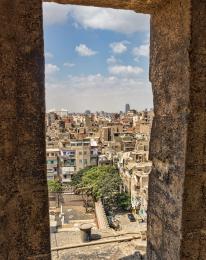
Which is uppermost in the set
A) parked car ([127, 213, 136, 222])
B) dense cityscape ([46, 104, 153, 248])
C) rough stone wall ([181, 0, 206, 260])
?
rough stone wall ([181, 0, 206, 260])

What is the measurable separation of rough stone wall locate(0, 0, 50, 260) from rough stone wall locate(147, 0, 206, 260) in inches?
42.7

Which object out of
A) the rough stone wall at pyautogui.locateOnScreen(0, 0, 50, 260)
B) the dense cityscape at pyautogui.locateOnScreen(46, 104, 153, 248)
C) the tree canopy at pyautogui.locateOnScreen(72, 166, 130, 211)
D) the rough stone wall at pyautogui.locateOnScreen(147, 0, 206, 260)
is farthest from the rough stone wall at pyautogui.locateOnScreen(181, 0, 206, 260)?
the tree canopy at pyautogui.locateOnScreen(72, 166, 130, 211)

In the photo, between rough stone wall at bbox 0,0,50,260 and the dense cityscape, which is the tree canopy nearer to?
the dense cityscape

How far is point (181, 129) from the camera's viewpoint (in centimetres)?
281

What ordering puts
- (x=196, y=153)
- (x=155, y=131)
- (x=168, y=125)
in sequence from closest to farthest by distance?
(x=196, y=153) → (x=168, y=125) → (x=155, y=131)

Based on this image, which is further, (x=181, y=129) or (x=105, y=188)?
(x=105, y=188)

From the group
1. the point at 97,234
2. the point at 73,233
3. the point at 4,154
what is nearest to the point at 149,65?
the point at 4,154

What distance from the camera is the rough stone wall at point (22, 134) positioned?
2328 mm

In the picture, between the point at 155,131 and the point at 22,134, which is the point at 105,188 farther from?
the point at 22,134

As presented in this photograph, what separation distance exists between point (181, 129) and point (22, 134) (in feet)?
4.06

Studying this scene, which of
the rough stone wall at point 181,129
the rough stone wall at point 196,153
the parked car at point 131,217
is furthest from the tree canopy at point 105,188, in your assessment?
the rough stone wall at point 196,153

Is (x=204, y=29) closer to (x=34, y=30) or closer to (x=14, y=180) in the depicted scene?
(x=34, y=30)

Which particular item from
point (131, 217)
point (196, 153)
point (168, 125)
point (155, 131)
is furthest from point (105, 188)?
point (196, 153)

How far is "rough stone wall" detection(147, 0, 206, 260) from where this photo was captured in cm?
272
